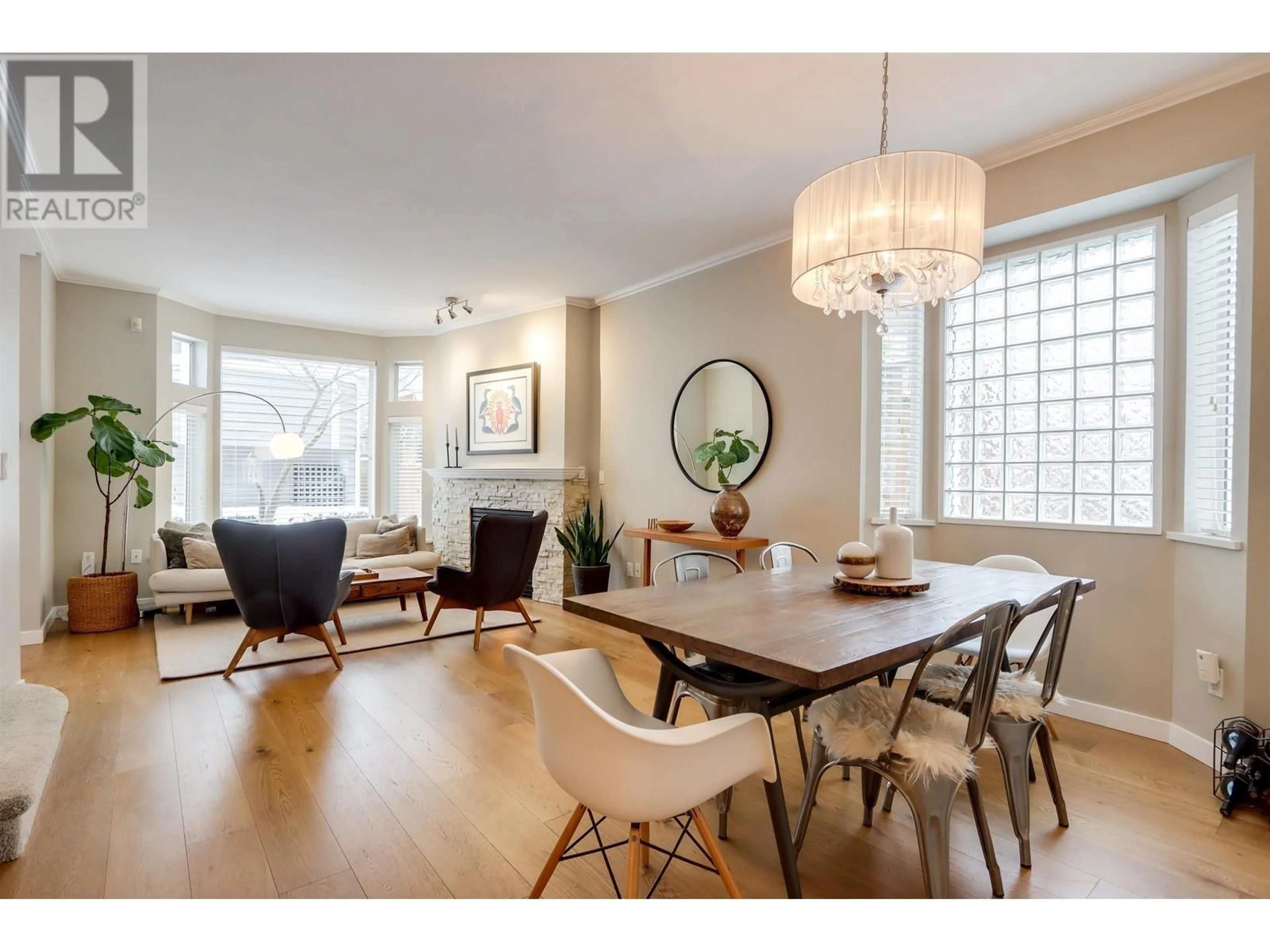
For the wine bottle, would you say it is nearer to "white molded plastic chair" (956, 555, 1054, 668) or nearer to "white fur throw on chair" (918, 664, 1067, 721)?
"white molded plastic chair" (956, 555, 1054, 668)

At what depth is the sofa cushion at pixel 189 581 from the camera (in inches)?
180

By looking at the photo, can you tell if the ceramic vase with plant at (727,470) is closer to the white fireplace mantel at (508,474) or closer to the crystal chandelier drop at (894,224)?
the white fireplace mantel at (508,474)

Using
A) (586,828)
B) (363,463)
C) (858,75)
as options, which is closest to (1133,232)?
(858,75)

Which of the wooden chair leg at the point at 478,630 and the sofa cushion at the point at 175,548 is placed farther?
the sofa cushion at the point at 175,548

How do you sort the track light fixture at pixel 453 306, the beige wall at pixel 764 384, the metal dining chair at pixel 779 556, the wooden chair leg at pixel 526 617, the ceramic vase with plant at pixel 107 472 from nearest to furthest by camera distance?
the metal dining chair at pixel 779 556
the beige wall at pixel 764 384
the ceramic vase with plant at pixel 107 472
the wooden chair leg at pixel 526 617
the track light fixture at pixel 453 306

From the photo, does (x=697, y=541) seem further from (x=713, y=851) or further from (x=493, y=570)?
(x=713, y=851)

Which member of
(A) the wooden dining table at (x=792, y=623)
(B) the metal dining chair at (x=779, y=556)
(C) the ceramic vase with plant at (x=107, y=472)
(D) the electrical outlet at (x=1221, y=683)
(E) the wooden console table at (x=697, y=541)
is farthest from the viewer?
(C) the ceramic vase with plant at (x=107, y=472)

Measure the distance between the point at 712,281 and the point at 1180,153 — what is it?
2543mm

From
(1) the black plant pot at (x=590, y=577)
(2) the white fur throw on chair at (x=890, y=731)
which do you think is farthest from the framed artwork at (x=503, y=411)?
(2) the white fur throw on chair at (x=890, y=731)

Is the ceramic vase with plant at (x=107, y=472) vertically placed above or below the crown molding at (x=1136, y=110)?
below

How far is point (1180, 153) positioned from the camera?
2404 mm

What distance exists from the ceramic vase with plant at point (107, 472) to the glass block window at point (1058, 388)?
534 cm

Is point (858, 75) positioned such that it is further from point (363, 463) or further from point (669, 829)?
point (363, 463)

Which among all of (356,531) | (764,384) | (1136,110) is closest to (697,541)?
(764,384)
